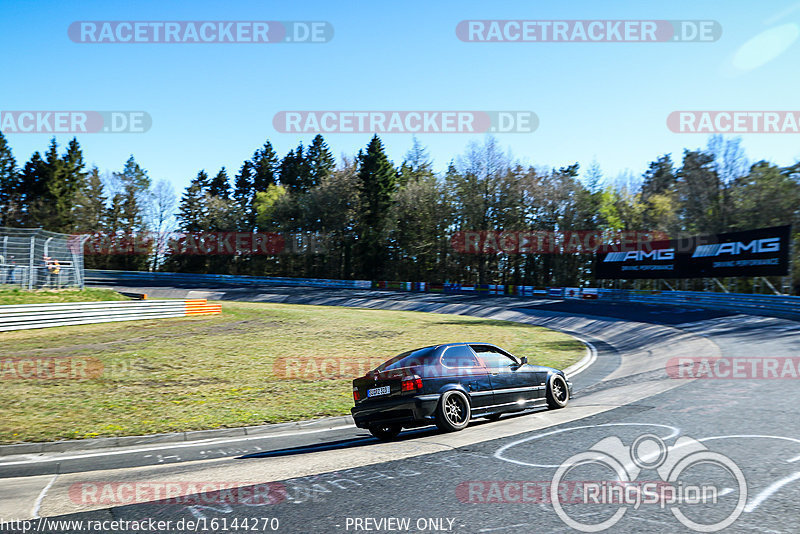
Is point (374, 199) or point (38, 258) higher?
point (374, 199)

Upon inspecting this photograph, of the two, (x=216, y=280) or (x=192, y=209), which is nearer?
(x=216, y=280)

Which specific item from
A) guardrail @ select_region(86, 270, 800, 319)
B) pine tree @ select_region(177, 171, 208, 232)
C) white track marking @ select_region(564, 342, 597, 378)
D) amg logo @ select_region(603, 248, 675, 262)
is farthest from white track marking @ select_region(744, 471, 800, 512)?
pine tree @ select_region(177, 171, 208, 232)

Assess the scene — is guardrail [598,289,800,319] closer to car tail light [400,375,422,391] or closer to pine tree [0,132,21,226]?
car tail light [400,375,422,391]

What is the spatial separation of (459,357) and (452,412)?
100 cm

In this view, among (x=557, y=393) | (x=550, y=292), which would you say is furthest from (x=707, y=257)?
(x=557, y=393)

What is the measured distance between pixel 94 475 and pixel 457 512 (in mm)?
4743

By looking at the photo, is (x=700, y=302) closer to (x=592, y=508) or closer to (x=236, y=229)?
(x=592, y=508)

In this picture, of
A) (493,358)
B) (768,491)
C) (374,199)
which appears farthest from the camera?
(374,199)

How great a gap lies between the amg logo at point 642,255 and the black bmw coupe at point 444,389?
1203 inches

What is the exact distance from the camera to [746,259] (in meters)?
31.3

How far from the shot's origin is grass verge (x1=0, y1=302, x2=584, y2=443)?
10.0 meters

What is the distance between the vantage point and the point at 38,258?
23.4 meters

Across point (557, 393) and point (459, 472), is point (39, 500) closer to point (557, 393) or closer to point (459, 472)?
point (459, 472)

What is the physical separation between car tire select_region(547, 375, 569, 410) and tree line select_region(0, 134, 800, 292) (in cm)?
3682
